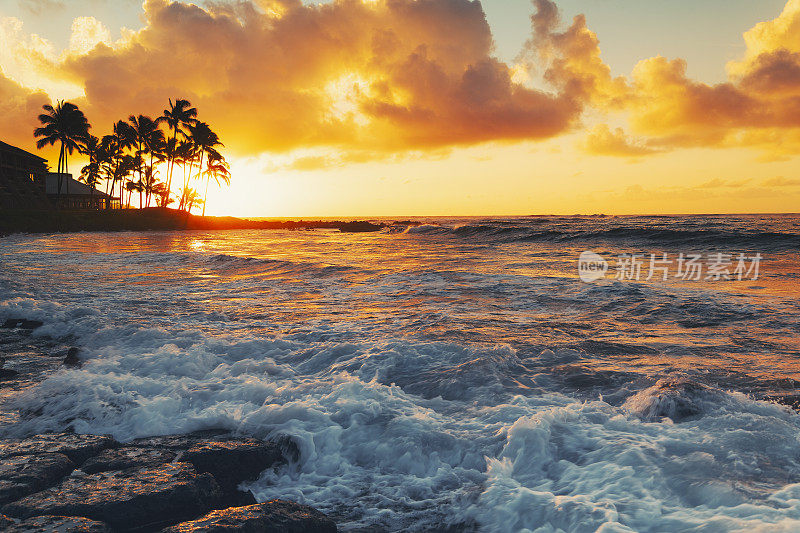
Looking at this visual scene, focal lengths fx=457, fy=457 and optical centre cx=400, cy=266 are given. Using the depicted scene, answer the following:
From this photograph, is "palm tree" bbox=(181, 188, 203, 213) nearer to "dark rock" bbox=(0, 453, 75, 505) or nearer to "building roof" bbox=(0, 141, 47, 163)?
"building roof" bbox=(0, 141, 47, 163)

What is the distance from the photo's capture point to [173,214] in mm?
66500

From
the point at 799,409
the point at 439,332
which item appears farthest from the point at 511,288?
the point at 799,409

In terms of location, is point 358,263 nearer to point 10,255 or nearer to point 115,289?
point 115,289

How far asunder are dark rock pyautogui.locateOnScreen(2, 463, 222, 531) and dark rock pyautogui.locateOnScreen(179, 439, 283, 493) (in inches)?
11.6

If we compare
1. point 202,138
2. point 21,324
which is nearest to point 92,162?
point 202,138

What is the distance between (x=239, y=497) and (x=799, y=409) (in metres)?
5.81

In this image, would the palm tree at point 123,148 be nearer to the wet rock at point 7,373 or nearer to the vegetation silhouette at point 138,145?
the vegetation silhouette at point 138,145

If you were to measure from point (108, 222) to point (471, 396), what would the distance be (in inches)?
2462

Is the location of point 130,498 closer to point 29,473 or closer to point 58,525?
point 58,525

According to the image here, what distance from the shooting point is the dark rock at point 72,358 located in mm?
6945

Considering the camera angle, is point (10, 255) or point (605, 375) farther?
point (10, 255)

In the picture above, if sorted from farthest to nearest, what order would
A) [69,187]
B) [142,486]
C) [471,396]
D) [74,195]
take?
[69,187] < [74,195] < [471,396] < [142,486]

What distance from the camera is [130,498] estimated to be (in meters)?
3.19

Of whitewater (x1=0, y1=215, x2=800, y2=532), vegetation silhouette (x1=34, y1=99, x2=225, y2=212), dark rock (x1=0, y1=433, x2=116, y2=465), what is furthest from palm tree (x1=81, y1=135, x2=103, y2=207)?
dark rock (x1=0, y1=433, x2=116, y2=465)
